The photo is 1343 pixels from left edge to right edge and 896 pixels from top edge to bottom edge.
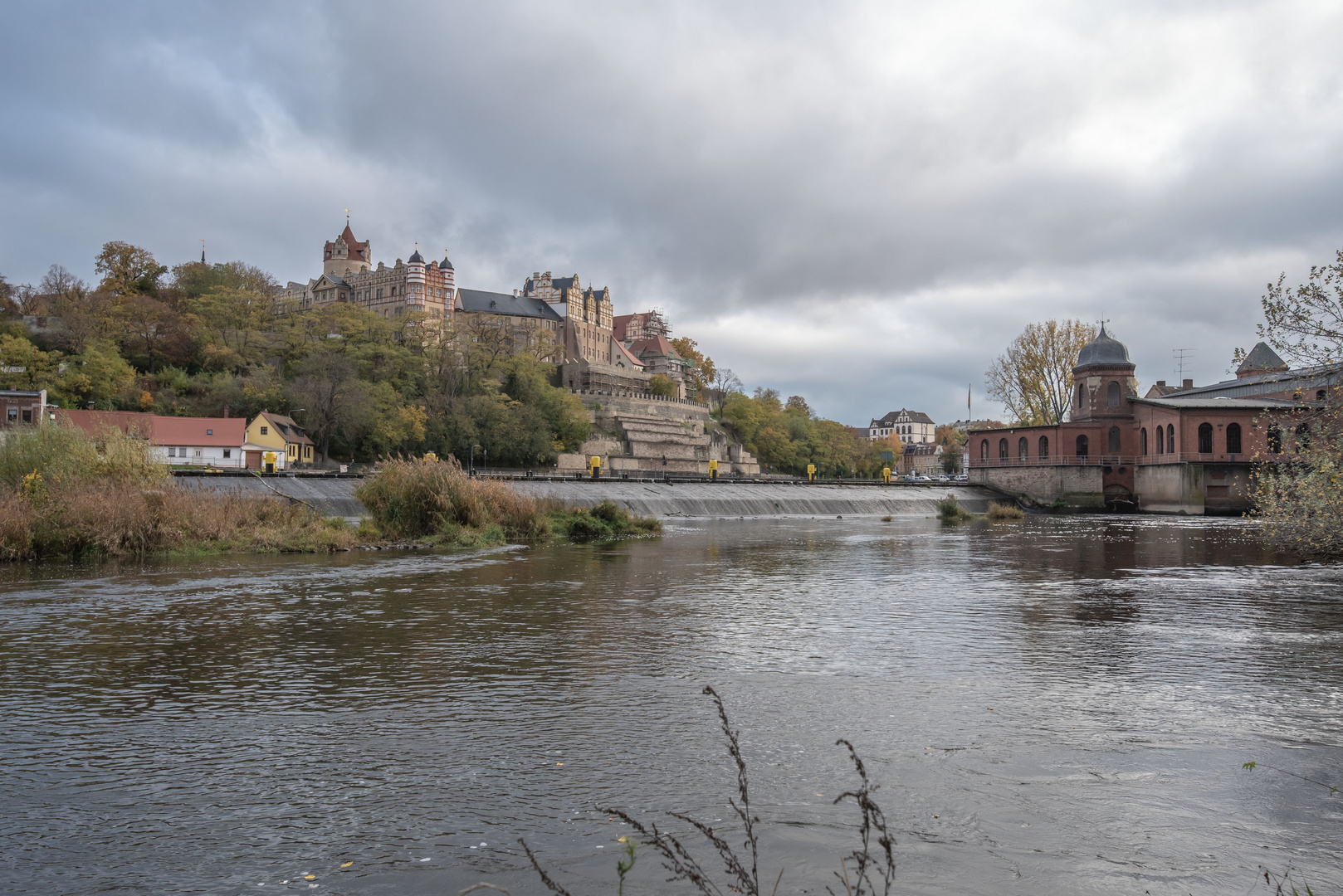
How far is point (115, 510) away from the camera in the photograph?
20594 mm

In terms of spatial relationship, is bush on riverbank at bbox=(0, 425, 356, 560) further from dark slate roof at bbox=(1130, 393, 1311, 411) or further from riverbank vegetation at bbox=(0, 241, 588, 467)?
dark slate roof at bbox=(1130, 393, 1311, 411)

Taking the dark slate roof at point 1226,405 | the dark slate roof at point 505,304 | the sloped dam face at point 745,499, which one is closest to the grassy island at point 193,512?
the sloped dam face at point 745,499

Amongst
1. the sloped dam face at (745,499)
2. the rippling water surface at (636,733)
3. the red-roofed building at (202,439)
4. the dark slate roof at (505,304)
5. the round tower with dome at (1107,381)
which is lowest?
the rippling water surface at (636,733)

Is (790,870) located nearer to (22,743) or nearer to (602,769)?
(602,769)

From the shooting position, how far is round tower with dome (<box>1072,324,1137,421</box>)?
61688 millimetres

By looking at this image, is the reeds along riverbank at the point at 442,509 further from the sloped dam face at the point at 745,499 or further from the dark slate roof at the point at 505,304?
the dark slate roof at the point at 505,304

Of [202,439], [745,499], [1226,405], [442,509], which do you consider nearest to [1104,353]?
[1226,405]

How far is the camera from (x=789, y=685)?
355 inches

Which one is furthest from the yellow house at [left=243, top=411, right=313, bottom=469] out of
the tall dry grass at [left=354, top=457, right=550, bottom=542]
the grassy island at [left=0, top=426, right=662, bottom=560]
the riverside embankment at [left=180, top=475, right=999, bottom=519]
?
the grassy island at [left=0, top=426, right=662, bottom=560]

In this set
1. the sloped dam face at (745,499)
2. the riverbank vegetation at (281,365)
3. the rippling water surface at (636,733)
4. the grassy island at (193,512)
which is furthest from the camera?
the riverbank vegetation at (281,365)

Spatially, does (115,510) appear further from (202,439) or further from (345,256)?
(345,256)

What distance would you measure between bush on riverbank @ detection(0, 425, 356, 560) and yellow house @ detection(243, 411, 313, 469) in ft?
128

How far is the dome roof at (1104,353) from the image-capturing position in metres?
61.8

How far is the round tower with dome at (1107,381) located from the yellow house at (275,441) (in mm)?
54728
